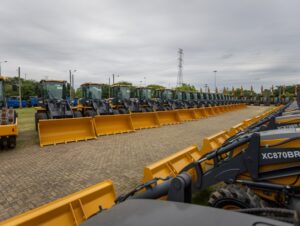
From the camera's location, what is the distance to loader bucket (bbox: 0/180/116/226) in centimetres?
224

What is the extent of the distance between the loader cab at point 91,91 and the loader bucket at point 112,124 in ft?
12.9

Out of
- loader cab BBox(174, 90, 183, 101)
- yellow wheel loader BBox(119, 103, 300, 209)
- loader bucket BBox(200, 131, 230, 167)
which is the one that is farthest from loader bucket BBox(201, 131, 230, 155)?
loader cab BBox(174, 90, 183, 101)

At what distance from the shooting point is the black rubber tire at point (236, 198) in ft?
8.94

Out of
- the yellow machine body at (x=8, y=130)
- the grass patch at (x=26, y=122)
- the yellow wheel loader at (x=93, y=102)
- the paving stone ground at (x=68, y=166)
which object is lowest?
the paving stone ground at (x=68, y=166)

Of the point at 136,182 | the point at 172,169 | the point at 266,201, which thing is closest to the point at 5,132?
the point at 136,182

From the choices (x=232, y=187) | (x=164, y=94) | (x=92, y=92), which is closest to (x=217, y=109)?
(x=164, y=94)

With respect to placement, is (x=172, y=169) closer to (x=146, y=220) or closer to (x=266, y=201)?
(x=266, y=201)

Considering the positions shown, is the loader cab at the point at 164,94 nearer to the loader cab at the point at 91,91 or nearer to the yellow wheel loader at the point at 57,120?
the loader cab at the point at 91,91

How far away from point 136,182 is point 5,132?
195 inches

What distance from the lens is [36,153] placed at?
24.2ft

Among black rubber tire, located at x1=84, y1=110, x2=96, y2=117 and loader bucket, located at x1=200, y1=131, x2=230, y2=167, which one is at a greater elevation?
black rubber tire, located at x1=84, y1=110, x2=96, y2=117

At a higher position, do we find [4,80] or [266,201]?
[4,80]

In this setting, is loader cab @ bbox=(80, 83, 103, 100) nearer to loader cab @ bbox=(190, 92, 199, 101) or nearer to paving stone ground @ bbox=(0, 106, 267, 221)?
paving stone ground @ bbox=(0, 106, 267, 221)

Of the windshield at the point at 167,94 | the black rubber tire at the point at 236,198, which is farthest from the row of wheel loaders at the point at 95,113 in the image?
the black rubber tire at the point at 236,198
